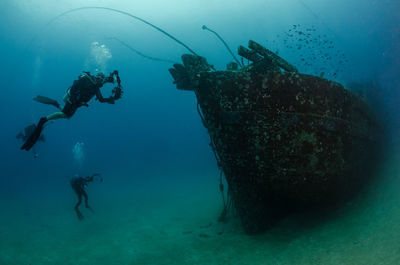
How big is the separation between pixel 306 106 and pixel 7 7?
164 ft

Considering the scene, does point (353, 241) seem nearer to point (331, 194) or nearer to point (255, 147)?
point (331, 194)

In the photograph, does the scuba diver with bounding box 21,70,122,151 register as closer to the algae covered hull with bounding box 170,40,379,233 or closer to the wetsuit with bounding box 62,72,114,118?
the wetsuit with bounding box 62,72,114,118

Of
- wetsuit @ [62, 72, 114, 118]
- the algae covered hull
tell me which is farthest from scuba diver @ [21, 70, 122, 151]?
the algae covered hull

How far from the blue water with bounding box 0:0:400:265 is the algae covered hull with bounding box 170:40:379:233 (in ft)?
2.64

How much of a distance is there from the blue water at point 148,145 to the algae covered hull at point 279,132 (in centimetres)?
80

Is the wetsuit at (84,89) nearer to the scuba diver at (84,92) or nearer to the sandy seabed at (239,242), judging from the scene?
the scuba diver at (84,92)

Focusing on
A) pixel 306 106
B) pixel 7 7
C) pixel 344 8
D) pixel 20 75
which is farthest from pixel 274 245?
pixel 20 75

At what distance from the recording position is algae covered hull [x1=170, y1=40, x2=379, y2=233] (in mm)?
4184

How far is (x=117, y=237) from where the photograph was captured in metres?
7.29

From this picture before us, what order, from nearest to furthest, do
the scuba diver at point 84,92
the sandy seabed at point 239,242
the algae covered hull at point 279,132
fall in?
the sandy seabed at point 239,242, the algae covered hull at point 279,132, the scuba diver at point 84,92

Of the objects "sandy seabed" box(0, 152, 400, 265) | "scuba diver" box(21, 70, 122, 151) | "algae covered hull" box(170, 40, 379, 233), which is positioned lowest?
"sandy seabed" box(0, 152, 400, 265)

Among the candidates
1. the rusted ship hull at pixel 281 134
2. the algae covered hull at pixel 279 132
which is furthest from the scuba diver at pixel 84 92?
the rusted ship hull at pixel 281 134

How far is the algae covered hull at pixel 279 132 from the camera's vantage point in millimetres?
4184

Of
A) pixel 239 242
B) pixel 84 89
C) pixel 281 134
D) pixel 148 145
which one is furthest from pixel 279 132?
pixel 148 145
